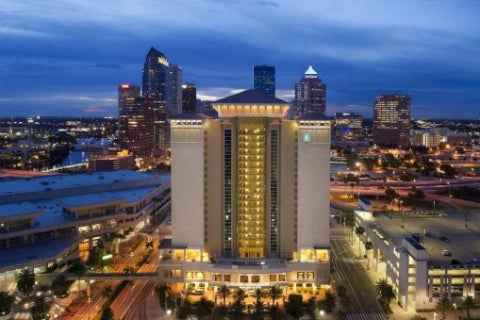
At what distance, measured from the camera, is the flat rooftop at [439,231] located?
57750 mm

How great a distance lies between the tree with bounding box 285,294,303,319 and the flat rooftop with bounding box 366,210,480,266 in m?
16.2

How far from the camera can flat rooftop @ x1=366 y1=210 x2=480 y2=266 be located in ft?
189

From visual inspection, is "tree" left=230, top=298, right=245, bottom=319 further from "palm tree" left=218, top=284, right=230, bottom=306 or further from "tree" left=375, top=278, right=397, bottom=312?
"tree" left=375, top=278, right=397, bottom=312

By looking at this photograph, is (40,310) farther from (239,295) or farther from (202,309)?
(239,295)

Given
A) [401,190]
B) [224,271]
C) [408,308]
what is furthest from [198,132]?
[401,190]

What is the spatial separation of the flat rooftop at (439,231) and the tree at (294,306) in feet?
53.3

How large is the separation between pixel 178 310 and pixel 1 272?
967 inches

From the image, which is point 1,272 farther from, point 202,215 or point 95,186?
point 95,186

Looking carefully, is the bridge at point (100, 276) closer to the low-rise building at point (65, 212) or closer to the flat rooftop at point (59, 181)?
the low-rise building at point (65, 212)

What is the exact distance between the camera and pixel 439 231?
6975 cm

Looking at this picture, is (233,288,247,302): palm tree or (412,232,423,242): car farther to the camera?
(412,232,423,242): car

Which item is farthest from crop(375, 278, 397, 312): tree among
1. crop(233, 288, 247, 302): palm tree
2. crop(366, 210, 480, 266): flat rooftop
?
crop(233, 288, 247, 302): palm tree

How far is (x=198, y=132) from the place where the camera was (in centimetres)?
6122

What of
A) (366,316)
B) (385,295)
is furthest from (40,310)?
(385,295)
